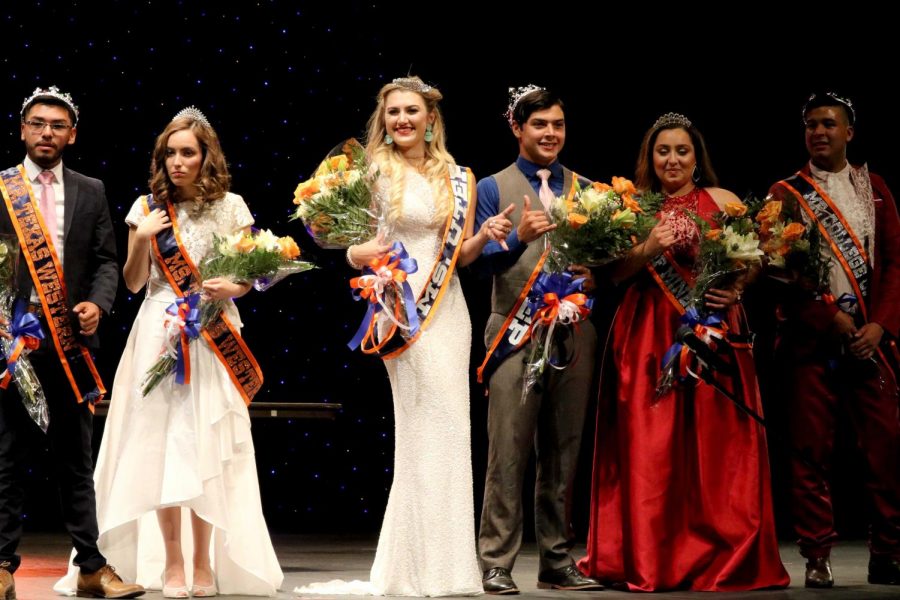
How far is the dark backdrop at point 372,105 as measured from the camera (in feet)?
21.0

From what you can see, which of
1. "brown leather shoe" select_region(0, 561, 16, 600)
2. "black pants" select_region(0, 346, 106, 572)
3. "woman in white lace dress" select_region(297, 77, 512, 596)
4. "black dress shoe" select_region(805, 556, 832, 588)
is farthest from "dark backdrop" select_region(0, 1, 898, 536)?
"brown leather shoe" select_region(0, 561, 16, 600)

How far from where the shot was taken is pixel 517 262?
14.0 ft

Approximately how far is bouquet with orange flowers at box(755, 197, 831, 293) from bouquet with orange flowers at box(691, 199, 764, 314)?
8cm

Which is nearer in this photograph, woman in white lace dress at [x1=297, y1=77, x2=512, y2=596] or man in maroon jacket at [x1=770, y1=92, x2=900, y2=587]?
woman in white lace dress at [x1=297, y1=77, x2=512, y2=596]

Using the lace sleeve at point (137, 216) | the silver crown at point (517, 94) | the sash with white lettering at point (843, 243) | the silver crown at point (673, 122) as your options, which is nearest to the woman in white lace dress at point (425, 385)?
the silver crown at point (517, 94)

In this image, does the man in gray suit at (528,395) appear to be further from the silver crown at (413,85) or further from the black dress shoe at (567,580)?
the silver crown at (413,85)

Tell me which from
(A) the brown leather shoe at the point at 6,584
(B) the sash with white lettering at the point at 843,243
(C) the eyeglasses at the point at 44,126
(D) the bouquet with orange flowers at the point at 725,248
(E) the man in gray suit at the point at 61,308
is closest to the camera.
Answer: (A) the brown leather shoe at the point at 6,584

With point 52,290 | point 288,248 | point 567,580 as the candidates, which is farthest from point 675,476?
point 52,290

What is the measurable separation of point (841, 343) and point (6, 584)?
2.89 m

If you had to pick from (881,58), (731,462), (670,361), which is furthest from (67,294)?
(881,58)

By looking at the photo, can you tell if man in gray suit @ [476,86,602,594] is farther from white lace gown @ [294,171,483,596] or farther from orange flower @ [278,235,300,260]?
orange flower @ [278,235,300,260]

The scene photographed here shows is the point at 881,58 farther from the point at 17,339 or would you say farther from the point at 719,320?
the point at 17,339

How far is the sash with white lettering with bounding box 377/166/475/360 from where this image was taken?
159 inches

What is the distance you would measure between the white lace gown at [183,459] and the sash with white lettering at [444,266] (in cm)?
56
